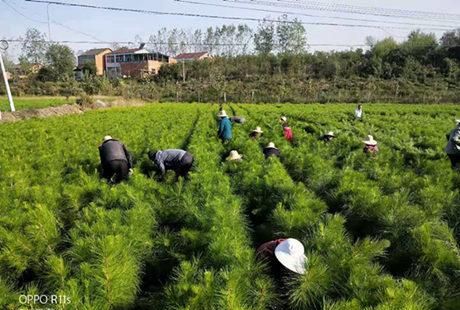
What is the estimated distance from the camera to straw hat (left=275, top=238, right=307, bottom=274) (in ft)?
12.3

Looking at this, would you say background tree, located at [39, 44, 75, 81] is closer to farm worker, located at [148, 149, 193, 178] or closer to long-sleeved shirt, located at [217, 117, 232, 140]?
long-sleeved shirt, located at [217, 117, 232, 140]

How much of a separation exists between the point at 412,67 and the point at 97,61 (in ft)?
188

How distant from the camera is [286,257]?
387cm

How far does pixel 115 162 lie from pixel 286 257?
4.83m

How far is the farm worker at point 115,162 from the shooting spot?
7797mm

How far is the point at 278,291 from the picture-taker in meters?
3.82

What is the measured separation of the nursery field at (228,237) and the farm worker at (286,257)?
99 millimetres

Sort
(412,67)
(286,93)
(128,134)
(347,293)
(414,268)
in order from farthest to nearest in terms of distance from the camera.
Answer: (412,67) < (286,93) < (128,134) < (414,268) < (347,293)

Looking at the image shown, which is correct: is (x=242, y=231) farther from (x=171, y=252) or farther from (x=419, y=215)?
(x=419, y=215)

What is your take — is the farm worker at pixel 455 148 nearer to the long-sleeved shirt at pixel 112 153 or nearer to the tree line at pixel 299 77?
the long-sleeved shirt at pixel 112 153

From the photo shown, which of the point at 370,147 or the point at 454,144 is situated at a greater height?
the point at 454,144

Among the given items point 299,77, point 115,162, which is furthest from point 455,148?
point 299,77

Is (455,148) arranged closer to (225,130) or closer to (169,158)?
(225,130)

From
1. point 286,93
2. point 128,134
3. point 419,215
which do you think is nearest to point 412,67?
point 286,93
